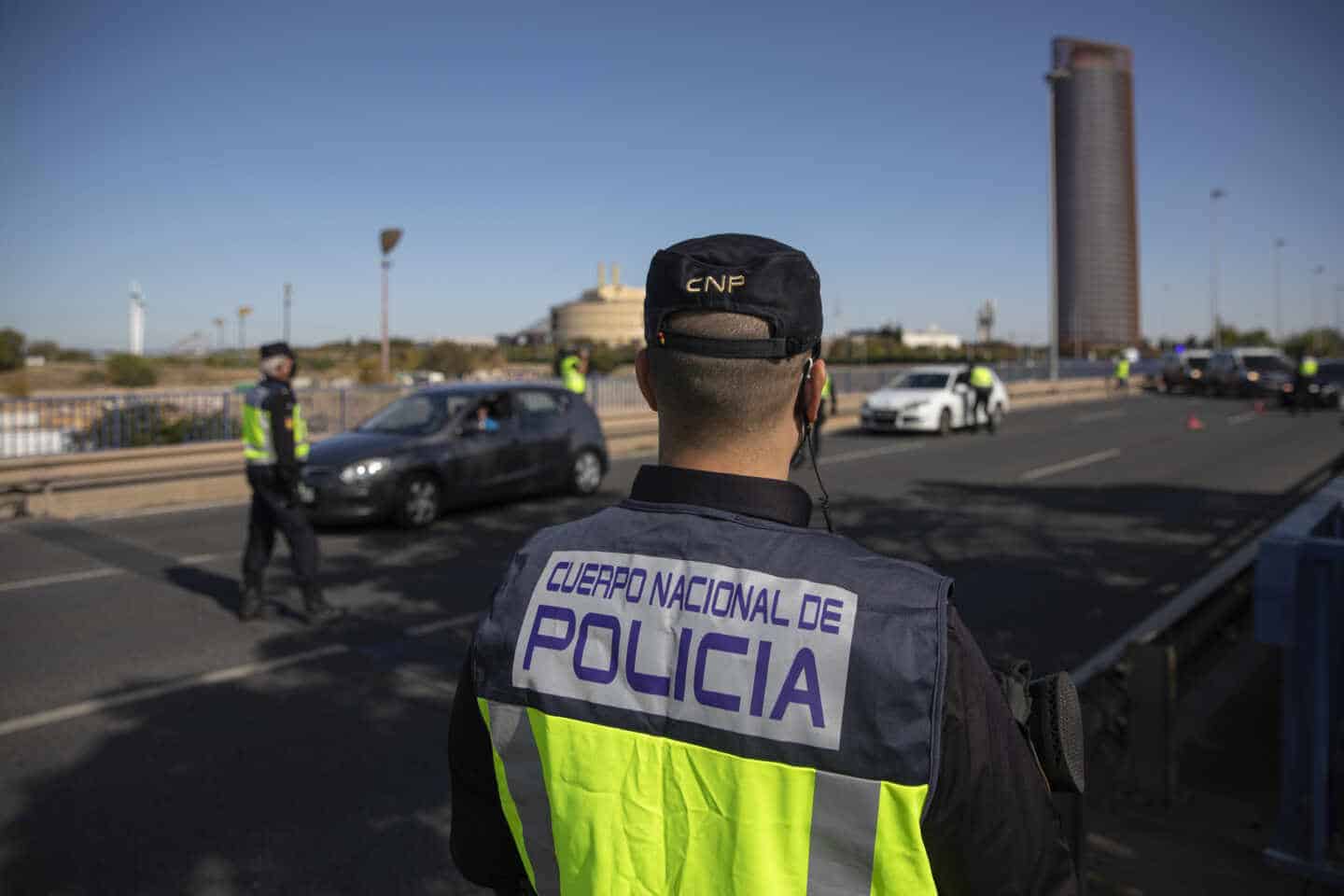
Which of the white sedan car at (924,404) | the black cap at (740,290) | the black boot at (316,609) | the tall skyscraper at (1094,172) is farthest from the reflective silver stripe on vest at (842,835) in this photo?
the tall skyscraper at (1094,172)

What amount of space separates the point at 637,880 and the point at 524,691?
305mm

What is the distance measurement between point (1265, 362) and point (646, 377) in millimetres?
40631

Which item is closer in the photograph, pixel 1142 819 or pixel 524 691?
pixel 524 691

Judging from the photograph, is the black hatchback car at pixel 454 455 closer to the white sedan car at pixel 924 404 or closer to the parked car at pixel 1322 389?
the white sedan car at pixel 924 404

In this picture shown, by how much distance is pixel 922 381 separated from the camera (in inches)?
918

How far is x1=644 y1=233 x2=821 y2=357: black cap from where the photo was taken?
5.19ft

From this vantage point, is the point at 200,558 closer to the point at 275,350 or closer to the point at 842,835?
the point at 275,350

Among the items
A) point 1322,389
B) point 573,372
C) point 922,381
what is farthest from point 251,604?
point 1322,389

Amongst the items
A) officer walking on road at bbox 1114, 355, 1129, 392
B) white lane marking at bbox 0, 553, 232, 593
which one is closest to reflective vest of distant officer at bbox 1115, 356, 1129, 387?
officer walking on road at bbox 1114, 355, 1129, 392

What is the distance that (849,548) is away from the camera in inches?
59.9

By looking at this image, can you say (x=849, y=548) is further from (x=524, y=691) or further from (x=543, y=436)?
(x=543, y=436)

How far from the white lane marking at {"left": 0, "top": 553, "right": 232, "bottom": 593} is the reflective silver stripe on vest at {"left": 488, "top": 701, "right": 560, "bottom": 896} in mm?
8506

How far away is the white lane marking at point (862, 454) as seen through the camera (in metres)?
17.3

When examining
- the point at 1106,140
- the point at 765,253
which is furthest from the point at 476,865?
the point at 1106,140
